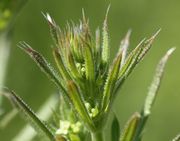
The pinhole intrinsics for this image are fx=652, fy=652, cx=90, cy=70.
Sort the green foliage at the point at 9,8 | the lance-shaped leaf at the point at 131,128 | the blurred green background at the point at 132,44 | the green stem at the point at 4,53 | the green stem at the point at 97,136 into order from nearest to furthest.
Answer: the lance-shaped leaf at the point at 131,128 < the green stem at the point at 97,136 < the green foliage at the point at 9,8 < the green stem at the point at 4,53 < the blurred green background at the point at 132,44

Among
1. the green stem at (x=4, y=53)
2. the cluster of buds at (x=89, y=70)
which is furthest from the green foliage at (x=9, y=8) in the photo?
the cluster of buds at (x=89, y=70)

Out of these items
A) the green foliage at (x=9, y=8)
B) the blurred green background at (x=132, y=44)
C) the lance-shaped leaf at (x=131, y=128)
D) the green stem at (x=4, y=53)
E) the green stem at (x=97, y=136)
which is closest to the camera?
the lance-shaped leaf at (x=131, y=128)

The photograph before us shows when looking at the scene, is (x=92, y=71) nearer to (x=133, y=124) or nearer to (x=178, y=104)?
(x=133, y=124)

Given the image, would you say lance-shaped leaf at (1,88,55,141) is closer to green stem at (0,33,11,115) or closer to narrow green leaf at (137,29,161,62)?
narrow green leaf at (137,29,161,62)

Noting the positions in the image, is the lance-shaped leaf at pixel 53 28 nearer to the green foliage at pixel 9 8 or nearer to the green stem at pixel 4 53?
the green foliage at pixel 9 8

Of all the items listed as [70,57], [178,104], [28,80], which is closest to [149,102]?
[70,57]

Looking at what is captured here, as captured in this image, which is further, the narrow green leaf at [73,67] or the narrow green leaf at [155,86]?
the narrow green leaf at [155,86]
